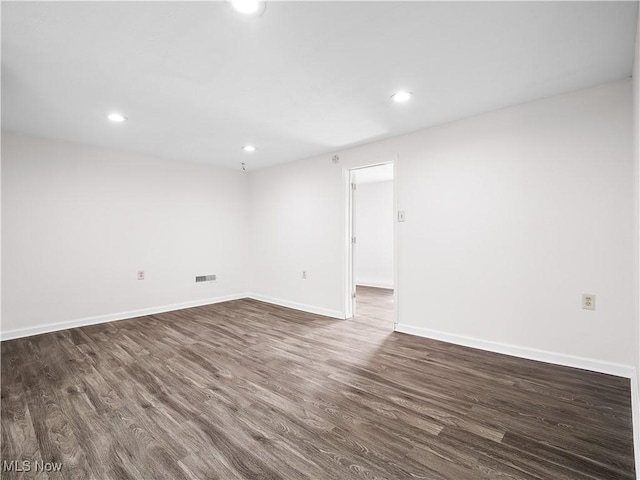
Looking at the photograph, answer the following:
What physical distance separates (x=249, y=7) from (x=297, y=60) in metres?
0.52

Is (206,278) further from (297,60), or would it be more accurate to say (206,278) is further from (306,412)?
(297,60)

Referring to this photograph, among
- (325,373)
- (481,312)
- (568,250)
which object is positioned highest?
(568,250)

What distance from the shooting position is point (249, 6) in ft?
5.04

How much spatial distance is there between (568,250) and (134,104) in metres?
4.05

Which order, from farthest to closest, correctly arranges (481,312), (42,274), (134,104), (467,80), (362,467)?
1. (42,274)
2. (481,312)
3. (134,104)
4. (467,80)
5. (362,467)

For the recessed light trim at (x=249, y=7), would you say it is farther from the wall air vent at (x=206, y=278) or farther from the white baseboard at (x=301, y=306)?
the wall air vent at (x=206, y=278)

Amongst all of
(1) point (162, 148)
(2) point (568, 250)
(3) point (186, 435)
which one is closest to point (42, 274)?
(1) point (162, 148)

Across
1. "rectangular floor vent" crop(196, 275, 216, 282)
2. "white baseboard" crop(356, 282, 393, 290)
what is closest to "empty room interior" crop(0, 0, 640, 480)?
"rectangular floor vent" crop(196, 275, 216, 282)

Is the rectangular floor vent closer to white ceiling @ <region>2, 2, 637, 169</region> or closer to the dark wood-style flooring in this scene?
the dark wood-style flooring

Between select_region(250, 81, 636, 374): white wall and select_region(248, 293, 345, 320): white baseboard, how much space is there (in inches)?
40.7

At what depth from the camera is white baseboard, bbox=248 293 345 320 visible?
4275mm

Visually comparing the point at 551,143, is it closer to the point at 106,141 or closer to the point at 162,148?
the point at 162,148

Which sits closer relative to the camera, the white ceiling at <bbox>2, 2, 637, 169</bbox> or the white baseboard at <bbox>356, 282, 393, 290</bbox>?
the white ceiling at <bbox>2, 2, 637, 169</bbox>

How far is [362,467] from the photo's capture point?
4.80 feet
